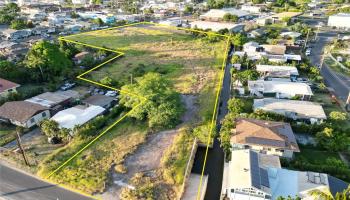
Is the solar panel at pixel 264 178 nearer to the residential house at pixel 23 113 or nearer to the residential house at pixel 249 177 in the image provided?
the residential house at pixel 249 177

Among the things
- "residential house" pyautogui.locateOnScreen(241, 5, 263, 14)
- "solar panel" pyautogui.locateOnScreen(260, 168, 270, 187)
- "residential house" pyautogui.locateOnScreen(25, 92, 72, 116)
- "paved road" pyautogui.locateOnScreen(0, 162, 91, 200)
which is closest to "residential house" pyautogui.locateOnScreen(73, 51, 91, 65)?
"residential house" pyautogui.locateOnScreen(25, 92, 72, 116)

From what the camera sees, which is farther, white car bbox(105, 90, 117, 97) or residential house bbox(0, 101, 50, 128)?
white car bbox(105, 90, 117, 97)

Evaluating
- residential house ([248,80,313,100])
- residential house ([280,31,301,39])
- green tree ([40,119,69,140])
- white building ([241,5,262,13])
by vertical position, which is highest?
white building ([241,5,262,13])

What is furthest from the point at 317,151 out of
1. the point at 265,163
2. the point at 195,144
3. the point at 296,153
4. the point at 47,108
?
the point at 47,108

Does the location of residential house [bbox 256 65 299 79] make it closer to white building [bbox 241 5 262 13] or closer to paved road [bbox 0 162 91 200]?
paved road [bbox 0 162 91 200]

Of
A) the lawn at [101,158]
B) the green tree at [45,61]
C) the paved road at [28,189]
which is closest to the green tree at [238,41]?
the lawn at [101,158]
